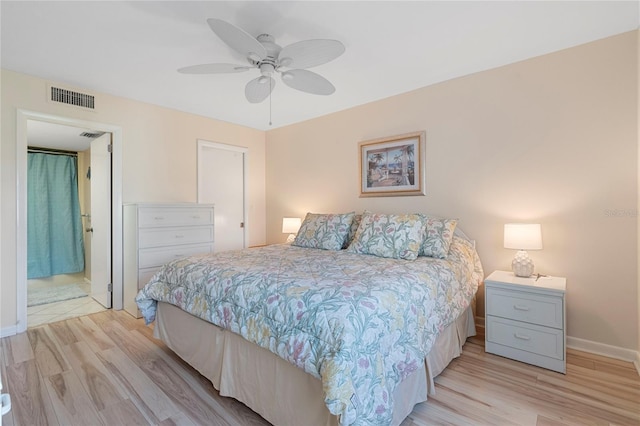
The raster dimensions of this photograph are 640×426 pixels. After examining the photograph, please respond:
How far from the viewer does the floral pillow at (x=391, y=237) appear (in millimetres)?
2447

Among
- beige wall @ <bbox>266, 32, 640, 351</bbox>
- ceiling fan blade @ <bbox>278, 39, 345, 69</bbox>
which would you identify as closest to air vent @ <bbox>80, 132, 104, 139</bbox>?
ceiling fan blade @ <bbox>278, 39, 345, 69</bbox>

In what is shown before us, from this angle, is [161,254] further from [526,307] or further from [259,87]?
[526,307]

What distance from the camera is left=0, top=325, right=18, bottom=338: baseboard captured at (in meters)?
2.68

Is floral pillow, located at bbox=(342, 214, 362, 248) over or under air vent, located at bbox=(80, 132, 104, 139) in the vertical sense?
under

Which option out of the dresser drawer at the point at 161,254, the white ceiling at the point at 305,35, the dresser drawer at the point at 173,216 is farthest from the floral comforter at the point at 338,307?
the white ceiling at the point at 305,35

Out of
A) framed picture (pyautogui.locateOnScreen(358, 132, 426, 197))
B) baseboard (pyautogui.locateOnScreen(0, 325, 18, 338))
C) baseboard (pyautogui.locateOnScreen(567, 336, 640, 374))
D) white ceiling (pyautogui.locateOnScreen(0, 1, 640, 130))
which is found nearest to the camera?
white ceiling (pyautogui.locateOnScreen(0, 1, 640, 130))

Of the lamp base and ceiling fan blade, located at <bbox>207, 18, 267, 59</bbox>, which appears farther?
the lamp base

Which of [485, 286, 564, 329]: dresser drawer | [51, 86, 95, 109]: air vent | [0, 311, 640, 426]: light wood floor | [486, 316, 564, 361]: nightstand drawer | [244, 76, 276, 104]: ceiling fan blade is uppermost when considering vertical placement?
[51, 86, 95, 109]: air vent

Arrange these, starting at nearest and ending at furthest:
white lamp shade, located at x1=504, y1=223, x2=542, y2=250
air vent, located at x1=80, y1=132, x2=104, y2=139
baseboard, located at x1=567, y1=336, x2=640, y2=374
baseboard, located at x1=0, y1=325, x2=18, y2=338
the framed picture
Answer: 1. baseboard, located at x1=567, y1=336, x2=640, y2=374
2. white lamp shade, located at x1=504, y1=223, x2=542, y2=250
3. baseboard, located at x1=0, y1=325, x2=18, y2=338
4. the framed picture
5. air vent, located at x1=80, y1=132, x2=104, y2=139

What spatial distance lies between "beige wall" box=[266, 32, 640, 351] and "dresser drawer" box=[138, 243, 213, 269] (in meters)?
2.44

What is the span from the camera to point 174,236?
3.45m

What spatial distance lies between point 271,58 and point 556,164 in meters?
2.37

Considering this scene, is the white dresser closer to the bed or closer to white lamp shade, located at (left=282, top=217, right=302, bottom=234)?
the bed

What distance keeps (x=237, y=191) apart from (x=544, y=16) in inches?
153
